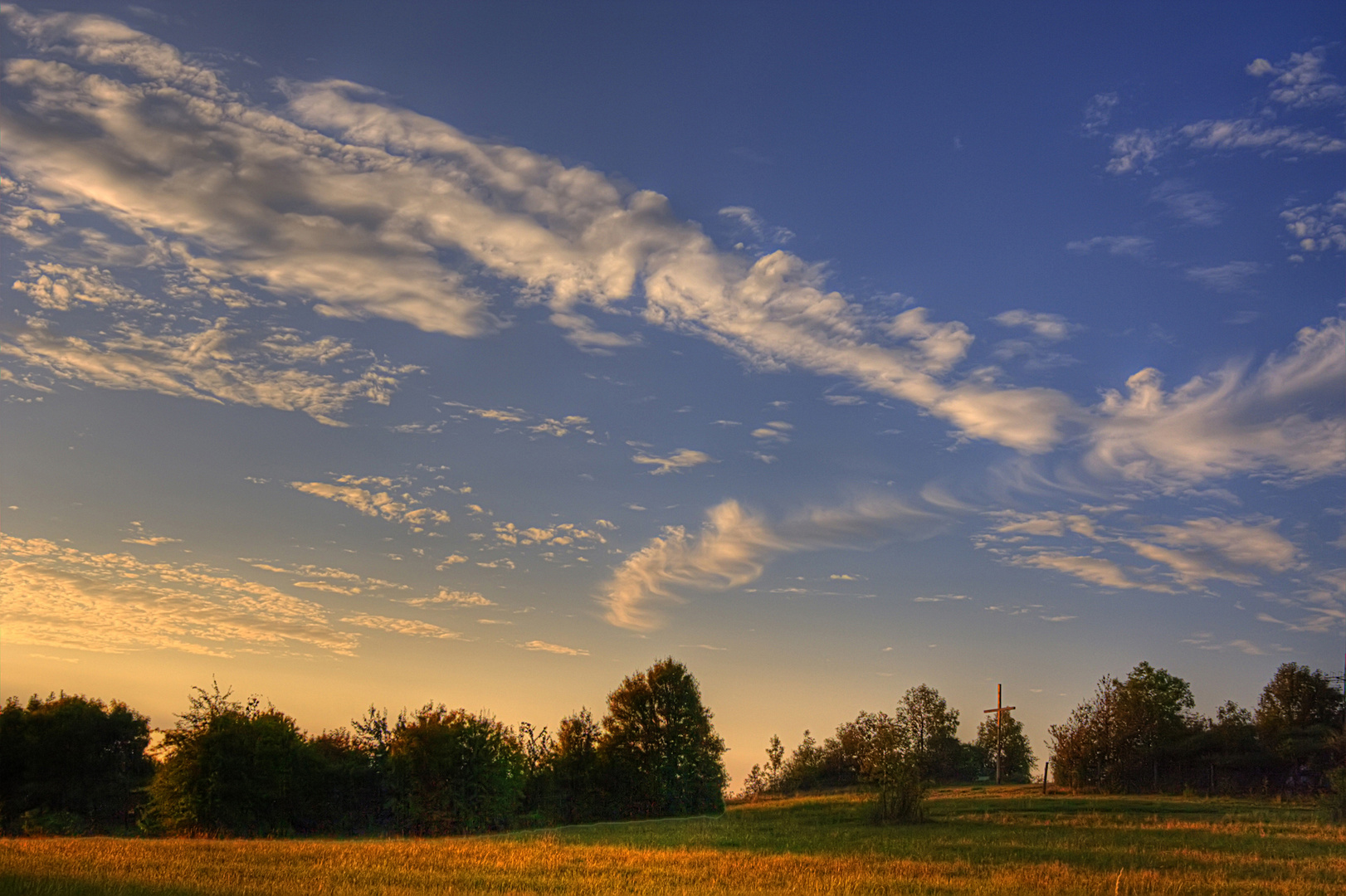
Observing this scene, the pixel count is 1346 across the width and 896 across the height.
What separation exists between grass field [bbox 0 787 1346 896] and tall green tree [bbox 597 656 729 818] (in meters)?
36.3

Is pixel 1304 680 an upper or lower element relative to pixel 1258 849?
upper

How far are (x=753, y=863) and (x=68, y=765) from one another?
5244 centimetres

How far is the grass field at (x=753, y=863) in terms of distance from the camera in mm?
19516

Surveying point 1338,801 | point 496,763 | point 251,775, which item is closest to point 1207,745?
point 1338,801

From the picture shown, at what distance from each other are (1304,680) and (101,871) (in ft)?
331

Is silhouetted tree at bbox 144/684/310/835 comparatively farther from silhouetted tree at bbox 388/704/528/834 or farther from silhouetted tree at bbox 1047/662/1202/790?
silhouetted tree at bbox 1047/662/1202/790

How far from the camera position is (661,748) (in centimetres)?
7906

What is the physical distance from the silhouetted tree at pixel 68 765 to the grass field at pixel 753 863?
2887cm

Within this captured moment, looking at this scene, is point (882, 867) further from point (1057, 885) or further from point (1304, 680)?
point (1304, 680)

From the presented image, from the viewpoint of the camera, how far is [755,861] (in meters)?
25.0

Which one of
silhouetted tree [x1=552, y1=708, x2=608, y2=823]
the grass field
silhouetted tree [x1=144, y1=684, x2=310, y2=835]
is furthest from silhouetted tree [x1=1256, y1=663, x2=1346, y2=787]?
silhouetted tree [x1=144, y1=684, x2=310, y2=835]

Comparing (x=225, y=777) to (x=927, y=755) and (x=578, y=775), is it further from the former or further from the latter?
(x=927, y=755)

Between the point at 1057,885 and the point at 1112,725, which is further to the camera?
the point at 1112,725

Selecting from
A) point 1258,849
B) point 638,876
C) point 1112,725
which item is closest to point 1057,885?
point 638,876
